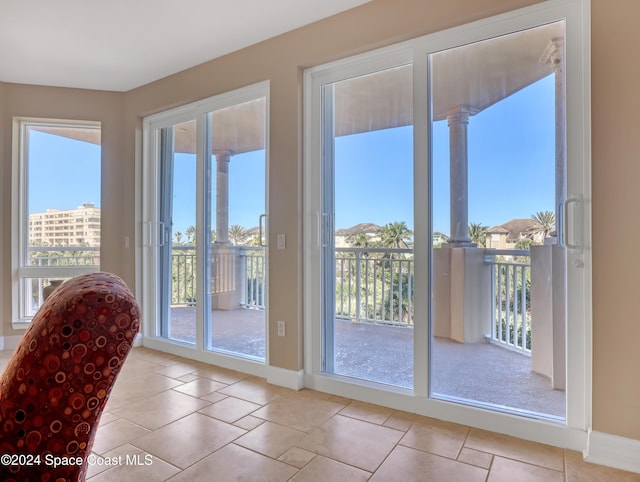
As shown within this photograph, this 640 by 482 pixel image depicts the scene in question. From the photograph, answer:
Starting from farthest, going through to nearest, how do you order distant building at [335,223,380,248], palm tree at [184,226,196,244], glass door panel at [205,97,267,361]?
1. palm tree at [184,226,196,244]
2. glass door panel at [205,97,267,361]
3. distant building at [335,223,380,248]

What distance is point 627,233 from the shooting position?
1677 mm

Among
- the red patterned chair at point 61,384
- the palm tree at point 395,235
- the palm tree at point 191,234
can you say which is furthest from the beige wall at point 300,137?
the red patterned chair at point 61,384

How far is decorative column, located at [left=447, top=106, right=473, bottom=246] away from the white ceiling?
0.98m

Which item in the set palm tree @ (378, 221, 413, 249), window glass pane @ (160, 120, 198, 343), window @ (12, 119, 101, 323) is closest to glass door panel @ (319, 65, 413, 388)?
palm tree @ (378, 221, 413, 249)

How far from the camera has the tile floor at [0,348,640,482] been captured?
5.30ft

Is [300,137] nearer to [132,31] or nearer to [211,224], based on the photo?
[211,224]

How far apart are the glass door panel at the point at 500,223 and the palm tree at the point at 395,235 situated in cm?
19

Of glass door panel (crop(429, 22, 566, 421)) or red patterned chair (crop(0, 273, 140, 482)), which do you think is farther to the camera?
glass door panel (crop(429, 22, 566, 421))

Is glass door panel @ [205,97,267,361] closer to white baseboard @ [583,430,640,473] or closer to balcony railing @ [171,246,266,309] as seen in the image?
balcony railing @ [171,246,266,309]

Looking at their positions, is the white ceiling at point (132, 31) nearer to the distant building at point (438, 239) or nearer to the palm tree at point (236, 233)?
the palm tree at point (236, 233)

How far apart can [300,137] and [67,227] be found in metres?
2.77

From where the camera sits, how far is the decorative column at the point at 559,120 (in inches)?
74.6

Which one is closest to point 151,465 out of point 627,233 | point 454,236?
point 454,236

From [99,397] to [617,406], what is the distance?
207 cm
